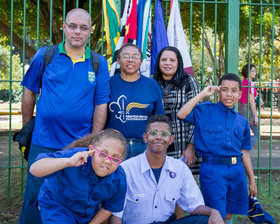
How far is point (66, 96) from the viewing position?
9.01 feet

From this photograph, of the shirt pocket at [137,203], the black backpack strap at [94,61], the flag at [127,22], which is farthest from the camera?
the flag at [127,22]

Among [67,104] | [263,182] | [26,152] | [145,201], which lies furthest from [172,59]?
[263,182]

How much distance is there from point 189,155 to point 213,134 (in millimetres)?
330

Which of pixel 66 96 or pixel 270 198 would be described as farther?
pixel 270 198

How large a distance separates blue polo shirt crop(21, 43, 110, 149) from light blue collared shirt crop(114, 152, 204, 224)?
56 centimetres

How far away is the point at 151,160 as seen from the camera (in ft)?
8.99

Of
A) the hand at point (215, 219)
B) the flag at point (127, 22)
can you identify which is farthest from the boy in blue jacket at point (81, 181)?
the flag at point (127, 22)

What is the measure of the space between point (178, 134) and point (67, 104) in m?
1.17

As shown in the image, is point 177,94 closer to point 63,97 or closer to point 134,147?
point 134,147

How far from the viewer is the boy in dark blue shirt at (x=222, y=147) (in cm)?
302

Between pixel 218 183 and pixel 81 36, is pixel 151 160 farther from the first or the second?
pixel 81 36

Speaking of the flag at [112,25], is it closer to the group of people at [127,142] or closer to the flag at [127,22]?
the flag at [127,22]

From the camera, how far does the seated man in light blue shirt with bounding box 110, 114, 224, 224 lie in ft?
8.80

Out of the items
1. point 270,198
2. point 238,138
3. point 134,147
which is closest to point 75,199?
point 134,147
